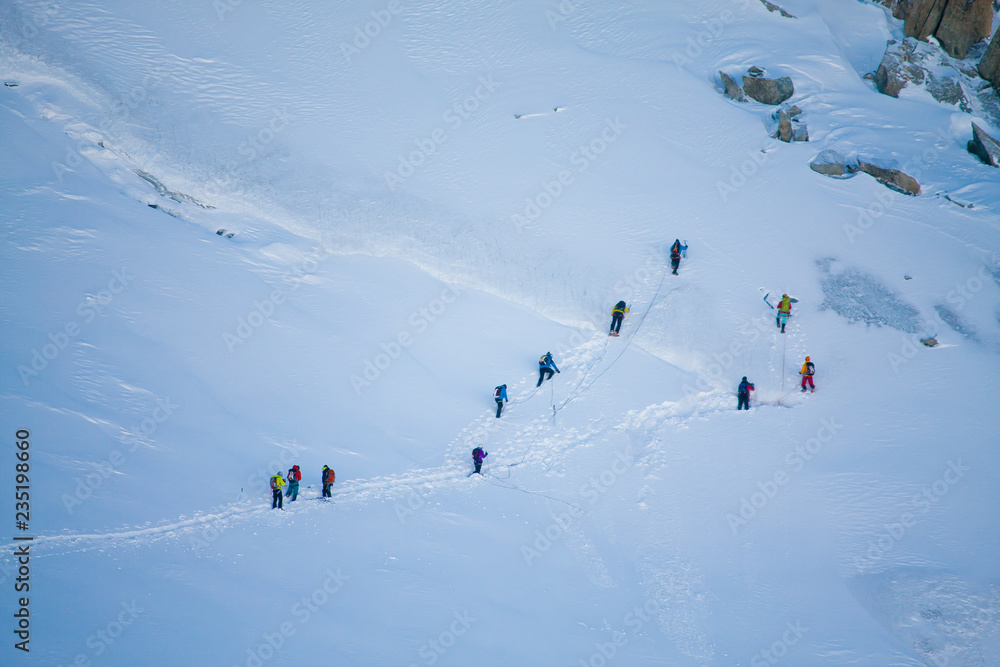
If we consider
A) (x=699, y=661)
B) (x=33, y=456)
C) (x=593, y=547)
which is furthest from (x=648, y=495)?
(x=33, y=456)

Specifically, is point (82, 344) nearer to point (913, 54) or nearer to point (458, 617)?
point (458, 617)

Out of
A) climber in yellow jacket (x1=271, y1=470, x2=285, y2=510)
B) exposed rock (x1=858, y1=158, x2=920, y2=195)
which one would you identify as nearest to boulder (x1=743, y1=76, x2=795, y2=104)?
exposed rock (x1=858, y1=158, x2=920, y2=195)
